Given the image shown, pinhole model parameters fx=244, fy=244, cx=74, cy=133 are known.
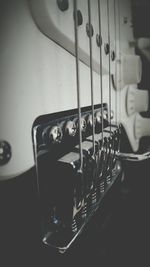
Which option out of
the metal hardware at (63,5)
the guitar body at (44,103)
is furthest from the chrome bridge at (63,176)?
the metal hardware at (63,5)

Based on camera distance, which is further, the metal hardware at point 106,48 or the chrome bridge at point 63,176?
the metal hardware at point 106,48

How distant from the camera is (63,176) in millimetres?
433

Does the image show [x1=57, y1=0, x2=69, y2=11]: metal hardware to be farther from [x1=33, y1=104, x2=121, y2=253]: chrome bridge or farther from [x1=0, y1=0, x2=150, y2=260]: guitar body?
[x1=33, y1=104, x2=121, y2=253]: chrome bridge

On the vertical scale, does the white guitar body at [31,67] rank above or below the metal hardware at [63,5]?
below

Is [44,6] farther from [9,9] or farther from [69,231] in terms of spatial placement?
[69,231]

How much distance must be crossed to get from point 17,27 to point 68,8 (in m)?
0.13

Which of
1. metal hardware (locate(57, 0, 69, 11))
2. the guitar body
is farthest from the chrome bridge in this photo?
metal hardware (locate(57, 0, 69, 11))

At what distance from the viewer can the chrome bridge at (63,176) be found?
438mm

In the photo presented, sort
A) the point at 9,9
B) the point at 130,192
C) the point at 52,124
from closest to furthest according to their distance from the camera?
the point at 9,9
the point at 52,124
the point at 130,192

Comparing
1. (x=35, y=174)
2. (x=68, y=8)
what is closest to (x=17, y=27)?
(x=68, y=8)

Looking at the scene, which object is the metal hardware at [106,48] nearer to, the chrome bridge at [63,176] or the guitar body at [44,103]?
the guitar body at [44,103]

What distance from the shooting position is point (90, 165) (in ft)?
1.65

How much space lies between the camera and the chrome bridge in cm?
44

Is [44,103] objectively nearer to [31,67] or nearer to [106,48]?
[31,67]
